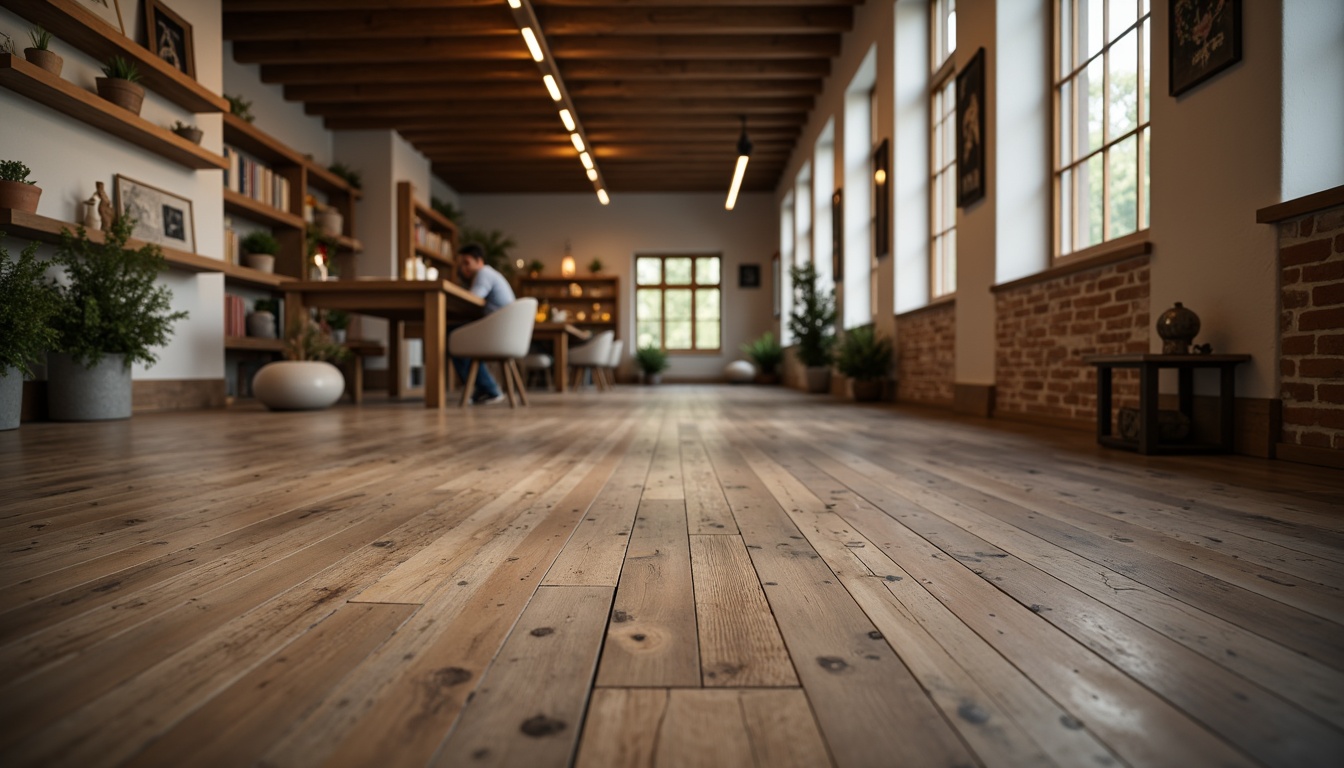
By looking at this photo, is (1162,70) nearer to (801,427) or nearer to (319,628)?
(801,427)

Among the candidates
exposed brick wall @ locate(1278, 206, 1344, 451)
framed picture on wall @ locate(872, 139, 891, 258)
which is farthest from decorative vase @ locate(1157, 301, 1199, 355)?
framed picture on wall @ locate(872, 139, 891, 258)

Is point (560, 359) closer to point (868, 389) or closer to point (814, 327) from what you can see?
point (814, 327)

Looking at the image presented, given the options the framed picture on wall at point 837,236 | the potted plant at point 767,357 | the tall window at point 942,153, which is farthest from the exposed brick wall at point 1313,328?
the potted plant at point 767,357

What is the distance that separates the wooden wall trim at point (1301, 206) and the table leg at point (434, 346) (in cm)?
459

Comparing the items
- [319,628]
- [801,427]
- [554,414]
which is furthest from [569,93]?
[319,628]

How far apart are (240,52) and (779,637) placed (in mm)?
8101

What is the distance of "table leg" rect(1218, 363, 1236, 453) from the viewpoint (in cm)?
247

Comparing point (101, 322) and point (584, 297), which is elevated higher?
point (584, 297)

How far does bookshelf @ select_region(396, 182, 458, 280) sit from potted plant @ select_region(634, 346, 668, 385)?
11.0 ft

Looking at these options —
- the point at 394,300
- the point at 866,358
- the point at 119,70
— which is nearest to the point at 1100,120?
the point at 866,358

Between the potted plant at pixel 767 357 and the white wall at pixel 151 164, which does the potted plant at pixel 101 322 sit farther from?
the potted plant at pixel 767 357

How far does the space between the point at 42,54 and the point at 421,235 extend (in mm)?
6396

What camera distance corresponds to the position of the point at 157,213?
4750mm

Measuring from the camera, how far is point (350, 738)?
60 cm
